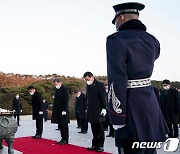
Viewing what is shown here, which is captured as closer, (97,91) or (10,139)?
(10,139)

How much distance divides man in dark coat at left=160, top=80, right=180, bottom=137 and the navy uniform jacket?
530 cm

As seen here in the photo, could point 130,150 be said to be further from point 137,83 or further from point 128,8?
point 128,8

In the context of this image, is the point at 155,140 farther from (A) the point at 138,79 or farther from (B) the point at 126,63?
(B) the point at 126,63

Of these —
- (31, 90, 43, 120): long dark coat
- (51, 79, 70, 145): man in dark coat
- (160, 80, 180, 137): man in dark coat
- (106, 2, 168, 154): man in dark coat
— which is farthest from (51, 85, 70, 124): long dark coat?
(106, 2, 168, 154): man in dark coat

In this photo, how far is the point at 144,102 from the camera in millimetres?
2572

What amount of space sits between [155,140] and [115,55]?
79 centimetres

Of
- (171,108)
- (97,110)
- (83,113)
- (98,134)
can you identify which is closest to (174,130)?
(171,108)

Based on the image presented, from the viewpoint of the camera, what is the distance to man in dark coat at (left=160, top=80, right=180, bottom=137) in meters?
7.78

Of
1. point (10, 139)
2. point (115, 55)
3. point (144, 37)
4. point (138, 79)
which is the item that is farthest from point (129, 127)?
point (10, 139)

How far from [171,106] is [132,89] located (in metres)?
5.56

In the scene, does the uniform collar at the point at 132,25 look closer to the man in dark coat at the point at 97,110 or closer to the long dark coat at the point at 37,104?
the man in dark coat at the point at 97,110

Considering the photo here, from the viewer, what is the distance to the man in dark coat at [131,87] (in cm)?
252

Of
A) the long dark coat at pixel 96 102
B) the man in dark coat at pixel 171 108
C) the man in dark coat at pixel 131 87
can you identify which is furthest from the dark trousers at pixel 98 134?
the man in dark coat at pixel 131 87

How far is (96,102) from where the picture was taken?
6.56 meters
